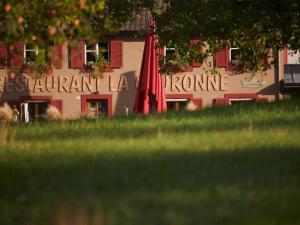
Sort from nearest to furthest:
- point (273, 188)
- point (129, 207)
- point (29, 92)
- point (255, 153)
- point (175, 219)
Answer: point (175, 219) → point (129, 207) → point (273, 188) → point (255, 153) → point (29, 92)

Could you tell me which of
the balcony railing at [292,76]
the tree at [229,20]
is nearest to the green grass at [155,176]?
the tree at [229,20]

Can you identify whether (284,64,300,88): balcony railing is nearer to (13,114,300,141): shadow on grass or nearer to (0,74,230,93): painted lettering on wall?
(0,74,230,93): painted lettering on wall

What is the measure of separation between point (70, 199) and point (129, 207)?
644 mm

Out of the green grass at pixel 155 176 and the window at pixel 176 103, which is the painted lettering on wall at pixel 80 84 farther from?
the green grass at pixel 155 176

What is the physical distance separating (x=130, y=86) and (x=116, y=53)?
1648 mm

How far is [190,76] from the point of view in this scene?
3425 cm

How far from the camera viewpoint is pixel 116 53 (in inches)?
1359

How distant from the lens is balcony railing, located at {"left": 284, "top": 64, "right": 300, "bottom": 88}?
3422 centimetres

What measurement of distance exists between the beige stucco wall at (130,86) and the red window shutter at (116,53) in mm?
184

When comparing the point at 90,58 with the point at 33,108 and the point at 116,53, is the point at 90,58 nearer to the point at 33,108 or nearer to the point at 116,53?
the point at 116,53

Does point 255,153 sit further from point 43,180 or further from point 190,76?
point 190,76

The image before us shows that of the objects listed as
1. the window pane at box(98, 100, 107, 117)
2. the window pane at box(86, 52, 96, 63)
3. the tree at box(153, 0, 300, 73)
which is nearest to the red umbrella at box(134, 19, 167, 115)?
the tree at box(153, 0, 300, 73)

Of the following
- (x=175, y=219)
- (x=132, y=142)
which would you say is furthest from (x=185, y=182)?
(x=132, y=142)

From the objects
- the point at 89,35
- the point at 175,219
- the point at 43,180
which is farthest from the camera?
the point at 89,35
